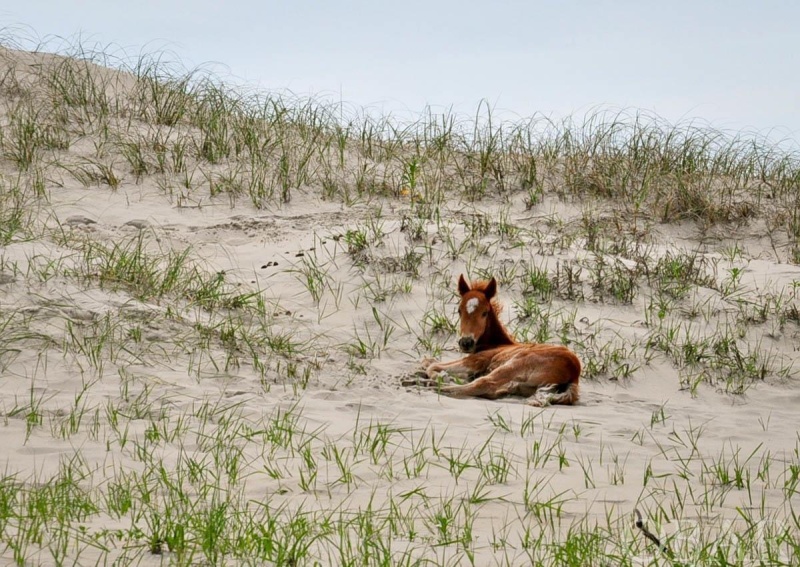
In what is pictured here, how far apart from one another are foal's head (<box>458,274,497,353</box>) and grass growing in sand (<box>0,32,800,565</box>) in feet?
2.10

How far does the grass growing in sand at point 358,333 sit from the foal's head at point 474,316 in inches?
25.2

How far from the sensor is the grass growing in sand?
14.7 ft

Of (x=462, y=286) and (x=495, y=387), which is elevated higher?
(x=462, y=286)

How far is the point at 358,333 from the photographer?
8867mm

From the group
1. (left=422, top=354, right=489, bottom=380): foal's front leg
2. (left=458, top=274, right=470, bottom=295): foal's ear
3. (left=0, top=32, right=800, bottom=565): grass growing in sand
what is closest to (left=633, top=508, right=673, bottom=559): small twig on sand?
(left=0, top=32, right=800, bottom=565): grass growing in sand

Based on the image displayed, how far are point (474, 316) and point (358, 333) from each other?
1.51 meters

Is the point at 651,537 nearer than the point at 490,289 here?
Yes

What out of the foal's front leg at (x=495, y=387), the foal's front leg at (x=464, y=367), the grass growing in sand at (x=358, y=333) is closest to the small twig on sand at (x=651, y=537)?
the grass growing in sand at (x=358, y=333)

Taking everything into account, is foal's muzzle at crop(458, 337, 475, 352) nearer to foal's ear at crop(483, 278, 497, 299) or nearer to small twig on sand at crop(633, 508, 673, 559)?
foal's ear at crop(483, 278, 497, 299)

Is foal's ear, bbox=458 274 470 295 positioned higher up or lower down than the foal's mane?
higher up

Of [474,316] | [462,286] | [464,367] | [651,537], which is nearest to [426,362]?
[464,367]

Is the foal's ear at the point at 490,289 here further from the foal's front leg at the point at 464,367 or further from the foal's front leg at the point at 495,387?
the foal's front leg at the point at 495,387

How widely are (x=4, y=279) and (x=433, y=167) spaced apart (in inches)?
262

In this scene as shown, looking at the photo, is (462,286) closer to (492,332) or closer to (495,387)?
(492,332)
